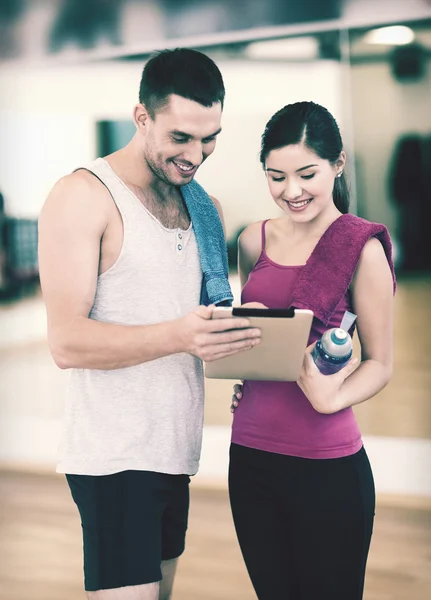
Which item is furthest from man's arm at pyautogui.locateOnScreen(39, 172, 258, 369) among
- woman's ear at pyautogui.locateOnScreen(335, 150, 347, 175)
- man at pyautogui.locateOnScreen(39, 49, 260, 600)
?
woman's ear at pyautogui.locateOnScreen(335, 150, 347, 175)

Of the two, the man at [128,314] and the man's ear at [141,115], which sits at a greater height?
the man's ear at [141,115]

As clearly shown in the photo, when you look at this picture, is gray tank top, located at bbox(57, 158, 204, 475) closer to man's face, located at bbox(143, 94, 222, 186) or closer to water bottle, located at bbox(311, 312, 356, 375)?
man's face, located at bbox(143, 94, 222, 186)

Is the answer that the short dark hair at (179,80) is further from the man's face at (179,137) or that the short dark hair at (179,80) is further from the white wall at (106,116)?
the white wall at (106,116)

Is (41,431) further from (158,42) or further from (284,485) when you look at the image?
(284,485)

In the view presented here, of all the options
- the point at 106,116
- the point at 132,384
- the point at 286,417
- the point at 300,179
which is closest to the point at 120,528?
the point at 132,384

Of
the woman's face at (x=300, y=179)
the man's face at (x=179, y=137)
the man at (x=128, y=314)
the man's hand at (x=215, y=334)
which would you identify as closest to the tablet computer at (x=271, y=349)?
the man's hand at (x=215, y=334)

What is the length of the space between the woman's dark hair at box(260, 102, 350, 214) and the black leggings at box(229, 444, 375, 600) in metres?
0.59

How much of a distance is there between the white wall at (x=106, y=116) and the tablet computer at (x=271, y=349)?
2278 millimetres

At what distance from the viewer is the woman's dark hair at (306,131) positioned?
55.7 inches

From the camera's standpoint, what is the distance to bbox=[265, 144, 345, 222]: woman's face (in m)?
1.42

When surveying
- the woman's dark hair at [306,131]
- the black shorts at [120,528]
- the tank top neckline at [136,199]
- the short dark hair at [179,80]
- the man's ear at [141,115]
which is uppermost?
the short dark hair at [179,80]

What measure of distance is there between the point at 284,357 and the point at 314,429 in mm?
185

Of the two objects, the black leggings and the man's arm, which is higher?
the man's arm

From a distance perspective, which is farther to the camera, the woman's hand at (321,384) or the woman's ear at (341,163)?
the woman's ear at (341,163)
